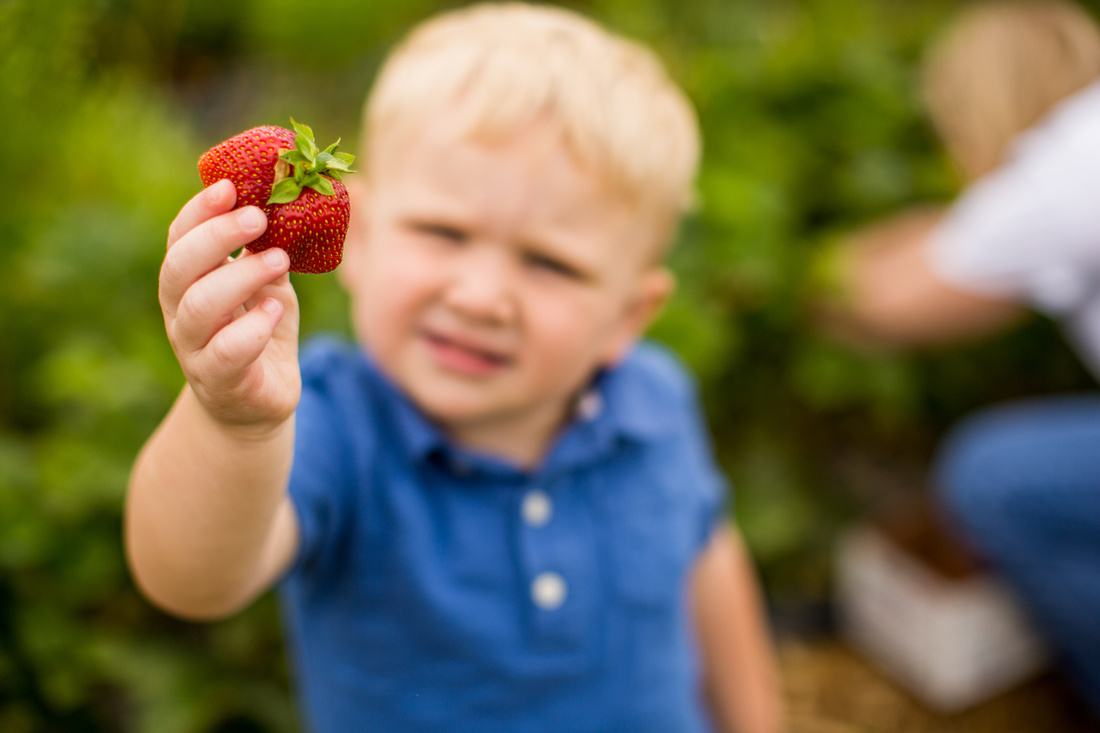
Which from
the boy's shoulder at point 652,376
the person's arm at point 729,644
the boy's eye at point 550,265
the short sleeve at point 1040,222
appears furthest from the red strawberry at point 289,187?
the short sleeve at point 1040,222

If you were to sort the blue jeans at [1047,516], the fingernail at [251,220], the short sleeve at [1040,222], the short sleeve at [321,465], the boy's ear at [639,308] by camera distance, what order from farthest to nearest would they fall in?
1. the blue jeans at [1047,516]
2. the short sleeve at [1040,222]
3. the boy's ear at [639,308]
4. the short sleeve at [321,465]
5. the fingernail at [251,220]

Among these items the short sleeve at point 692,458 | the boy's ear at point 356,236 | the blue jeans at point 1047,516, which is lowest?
the blue jeans at point 1047,516

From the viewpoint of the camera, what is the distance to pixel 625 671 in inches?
46.3

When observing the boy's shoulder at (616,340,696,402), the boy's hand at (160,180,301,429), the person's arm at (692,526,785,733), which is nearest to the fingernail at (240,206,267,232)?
the boy's hand at (160,180,301,429)

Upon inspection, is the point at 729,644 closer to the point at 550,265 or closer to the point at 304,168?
the point at 550,265

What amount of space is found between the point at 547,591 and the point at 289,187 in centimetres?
65

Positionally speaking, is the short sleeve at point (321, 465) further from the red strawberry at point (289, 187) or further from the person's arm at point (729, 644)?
the person's arm at point (729, 644)

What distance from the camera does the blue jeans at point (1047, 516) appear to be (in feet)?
5.96

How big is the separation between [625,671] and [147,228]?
1.22m

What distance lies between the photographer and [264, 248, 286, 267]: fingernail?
548mm

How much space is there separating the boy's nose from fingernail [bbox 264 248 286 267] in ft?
1.34

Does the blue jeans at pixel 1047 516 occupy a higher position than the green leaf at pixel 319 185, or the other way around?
the green leaf at pixel 319 185

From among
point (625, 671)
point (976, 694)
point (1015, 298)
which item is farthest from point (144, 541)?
point (976, 694)

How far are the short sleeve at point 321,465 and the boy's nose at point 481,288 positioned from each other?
19cm
